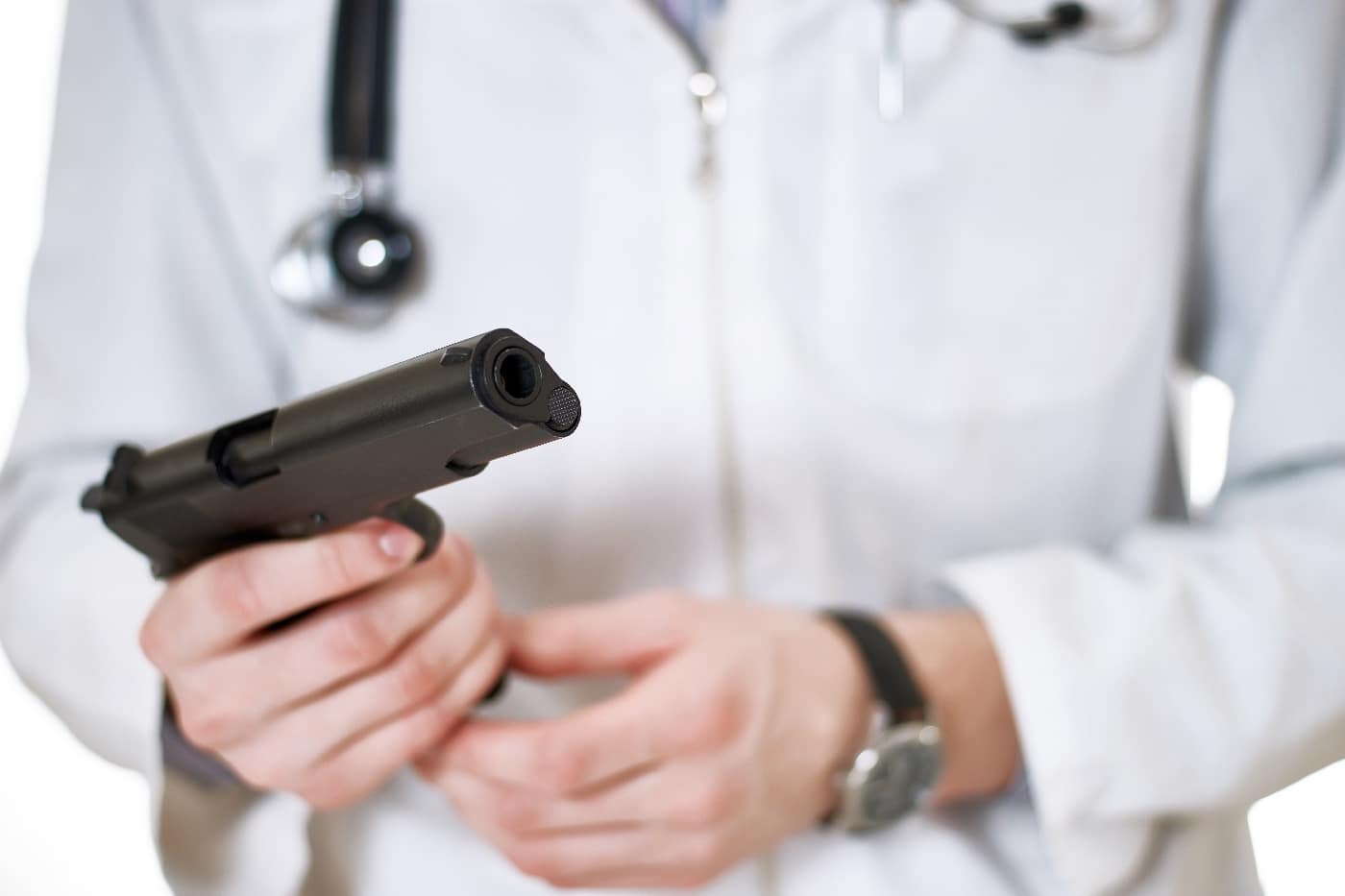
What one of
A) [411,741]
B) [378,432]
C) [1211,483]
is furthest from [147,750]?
[1211,483]

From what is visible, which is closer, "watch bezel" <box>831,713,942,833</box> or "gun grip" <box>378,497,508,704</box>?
"gun grip" <box>378,497,508,704</box>

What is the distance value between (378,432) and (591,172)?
0.28 metres

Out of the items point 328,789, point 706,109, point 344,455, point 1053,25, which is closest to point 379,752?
point 328,789

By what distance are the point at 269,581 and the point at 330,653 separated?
0.12 feet

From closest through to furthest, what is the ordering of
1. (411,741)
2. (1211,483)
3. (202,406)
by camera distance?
(411,741) → (202,406) → (1211,483)

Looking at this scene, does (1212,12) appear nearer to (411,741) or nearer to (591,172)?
(591,172)

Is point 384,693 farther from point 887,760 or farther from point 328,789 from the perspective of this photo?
point 887,760

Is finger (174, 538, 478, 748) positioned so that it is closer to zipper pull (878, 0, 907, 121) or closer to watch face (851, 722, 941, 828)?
watch face (851, 722, 941, 828)

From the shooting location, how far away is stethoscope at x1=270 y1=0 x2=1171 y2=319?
1.41 ft

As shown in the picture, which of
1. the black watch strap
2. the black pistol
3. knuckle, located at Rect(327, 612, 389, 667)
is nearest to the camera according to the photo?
the black pistol

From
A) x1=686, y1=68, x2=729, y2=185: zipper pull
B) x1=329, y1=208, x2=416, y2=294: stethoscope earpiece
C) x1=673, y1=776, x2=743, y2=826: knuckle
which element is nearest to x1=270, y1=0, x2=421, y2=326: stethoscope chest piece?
x1=329, y1=208, x2=416, y2=294: stethoscope earpiece

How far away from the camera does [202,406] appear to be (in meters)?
0.46

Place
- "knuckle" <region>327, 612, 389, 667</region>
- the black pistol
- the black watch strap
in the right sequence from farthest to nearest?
the black watch strap → "knuckle" <region>327, 612, 389, 667</region> → the black pistol

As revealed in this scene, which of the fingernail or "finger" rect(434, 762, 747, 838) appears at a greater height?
the fingernail
